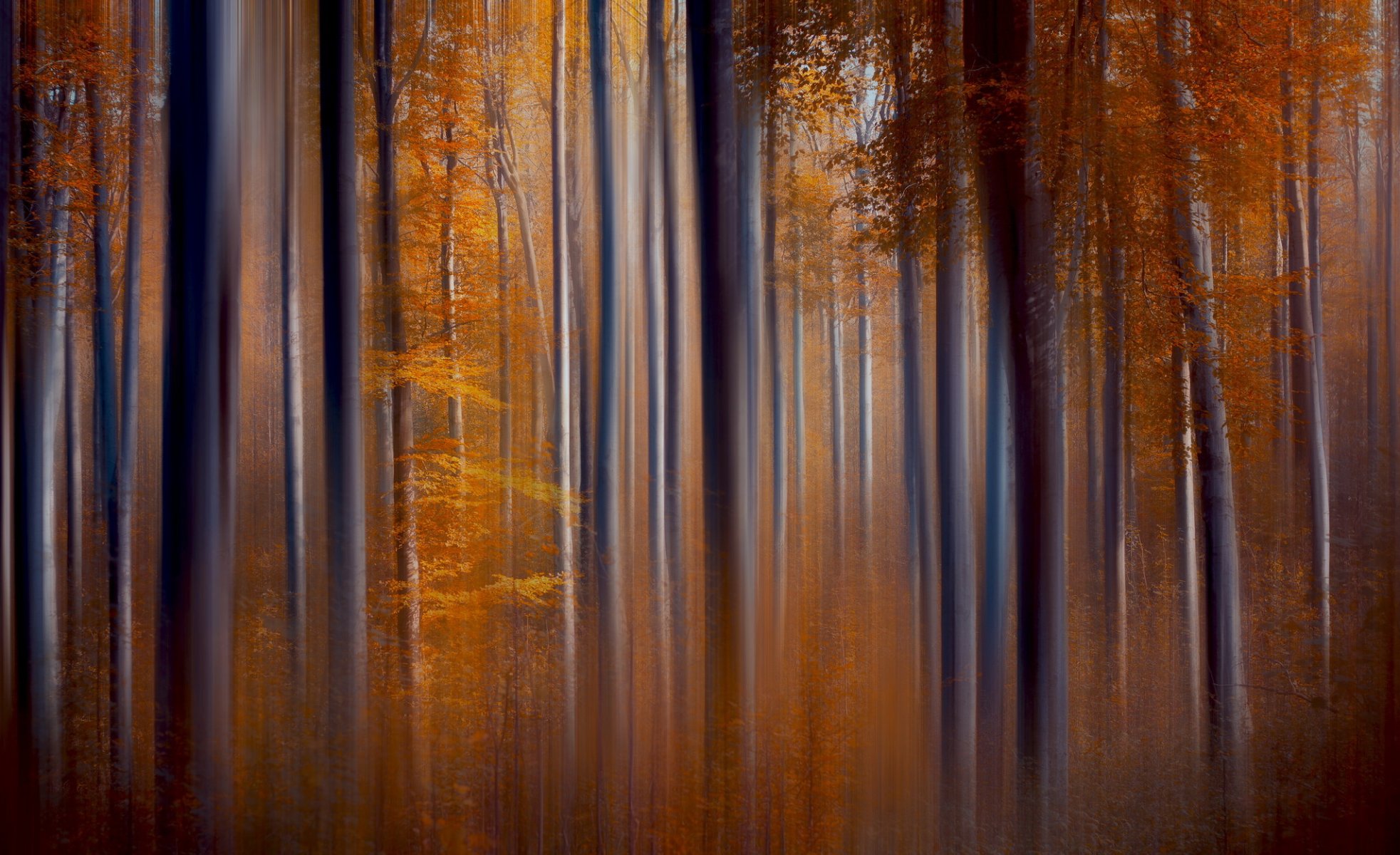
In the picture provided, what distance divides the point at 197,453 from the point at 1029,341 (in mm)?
4956

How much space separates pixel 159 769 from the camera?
436cm

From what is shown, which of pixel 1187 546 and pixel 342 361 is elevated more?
pixel 342 361

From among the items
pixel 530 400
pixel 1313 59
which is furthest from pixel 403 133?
pixel 1313 59

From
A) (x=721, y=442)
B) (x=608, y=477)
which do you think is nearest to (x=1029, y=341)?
(x=721, y=442)

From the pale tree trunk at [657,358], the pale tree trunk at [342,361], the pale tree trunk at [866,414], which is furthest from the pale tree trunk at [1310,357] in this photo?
the pale tree trunk at [342,361]

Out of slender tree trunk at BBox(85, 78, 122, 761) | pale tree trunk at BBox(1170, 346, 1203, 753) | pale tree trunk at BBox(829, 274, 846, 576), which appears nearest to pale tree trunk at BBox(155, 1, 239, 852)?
slender tree trunk at BBox(85, 78, 122, 761)

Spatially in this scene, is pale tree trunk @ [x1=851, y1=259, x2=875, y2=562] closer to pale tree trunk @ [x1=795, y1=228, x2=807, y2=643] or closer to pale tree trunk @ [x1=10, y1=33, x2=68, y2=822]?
pale tree trunk @ [x1=795, y1=228, x2=807, y2=643]

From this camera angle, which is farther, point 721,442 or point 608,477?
point 608,477

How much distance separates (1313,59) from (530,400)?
210 inches

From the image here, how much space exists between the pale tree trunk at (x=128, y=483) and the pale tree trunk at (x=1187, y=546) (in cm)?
597

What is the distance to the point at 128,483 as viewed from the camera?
17.3 ft

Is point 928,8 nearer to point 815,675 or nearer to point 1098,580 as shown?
point 1098,580

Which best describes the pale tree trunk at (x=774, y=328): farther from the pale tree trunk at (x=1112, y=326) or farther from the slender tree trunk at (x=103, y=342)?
the slender tree trunk at (x=103, y=342)

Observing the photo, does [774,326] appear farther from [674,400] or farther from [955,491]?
[955,491]
